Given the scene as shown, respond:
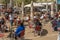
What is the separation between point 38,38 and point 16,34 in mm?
2186

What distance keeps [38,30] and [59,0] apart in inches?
194

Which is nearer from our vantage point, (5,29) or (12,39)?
(12,39)

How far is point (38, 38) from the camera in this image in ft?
41.9

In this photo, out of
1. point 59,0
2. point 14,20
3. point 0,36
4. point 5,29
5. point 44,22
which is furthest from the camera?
point 44,22

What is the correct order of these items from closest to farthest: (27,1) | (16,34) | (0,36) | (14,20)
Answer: (16,34) < (0,36) < (14,20) < (27,1)

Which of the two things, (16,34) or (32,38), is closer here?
(16,34)

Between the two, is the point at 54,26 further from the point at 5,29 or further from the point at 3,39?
the point at 3,39

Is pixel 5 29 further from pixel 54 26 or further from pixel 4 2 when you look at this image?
pixel 4 2

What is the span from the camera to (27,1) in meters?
51.7

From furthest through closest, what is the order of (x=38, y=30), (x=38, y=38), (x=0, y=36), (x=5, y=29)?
(x=5, y=29)
(x=38, y=30)
(x=38, y=38)
(x=0, y=36)

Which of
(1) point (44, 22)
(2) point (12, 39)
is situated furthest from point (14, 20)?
(2) point (12, 39)

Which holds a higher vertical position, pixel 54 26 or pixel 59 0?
pixel 59 0

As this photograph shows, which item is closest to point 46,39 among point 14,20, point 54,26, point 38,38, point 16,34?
point 38,38

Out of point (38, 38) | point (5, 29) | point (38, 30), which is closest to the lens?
point (38, 38)
